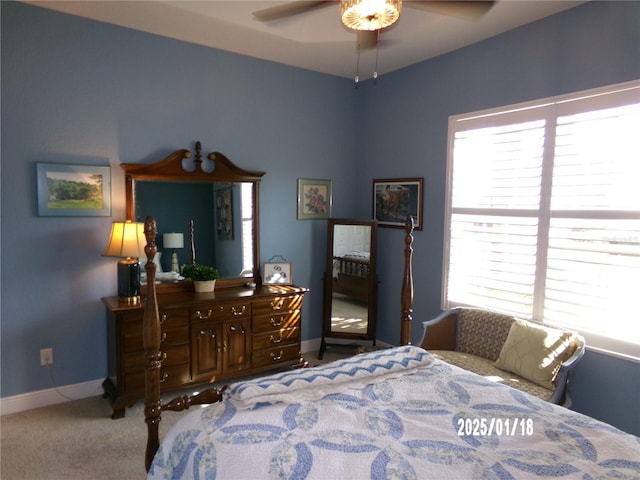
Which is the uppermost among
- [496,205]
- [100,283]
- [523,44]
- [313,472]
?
[523,44]

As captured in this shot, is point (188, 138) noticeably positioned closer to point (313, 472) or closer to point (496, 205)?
point (496, 205)

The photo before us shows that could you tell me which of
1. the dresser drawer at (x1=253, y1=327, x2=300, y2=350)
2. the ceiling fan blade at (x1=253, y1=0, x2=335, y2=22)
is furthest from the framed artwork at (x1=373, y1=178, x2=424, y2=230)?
the ceiling fan blade at (x1=253, y1=0, x2=335, y2=22)

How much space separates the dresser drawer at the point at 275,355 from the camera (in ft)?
11.4

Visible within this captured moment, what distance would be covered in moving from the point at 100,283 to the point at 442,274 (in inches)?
115

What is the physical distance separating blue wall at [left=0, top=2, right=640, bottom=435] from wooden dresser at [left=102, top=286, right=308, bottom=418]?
507 millimetres

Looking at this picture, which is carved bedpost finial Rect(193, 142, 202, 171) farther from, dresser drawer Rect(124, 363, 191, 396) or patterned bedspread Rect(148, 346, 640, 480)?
patterned bedspread Rect(148, 346, 640, 480)

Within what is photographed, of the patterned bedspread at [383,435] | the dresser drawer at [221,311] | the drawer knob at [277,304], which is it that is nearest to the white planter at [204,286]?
the dresser drawer at [221,311]

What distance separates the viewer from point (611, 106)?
2.58 metres

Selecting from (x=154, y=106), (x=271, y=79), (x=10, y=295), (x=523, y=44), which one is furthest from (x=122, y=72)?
(x=523, y=44)

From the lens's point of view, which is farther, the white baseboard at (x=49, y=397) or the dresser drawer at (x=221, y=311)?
the dresser drawer at (x=221, y=311)

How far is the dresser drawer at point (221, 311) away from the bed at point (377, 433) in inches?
50.7

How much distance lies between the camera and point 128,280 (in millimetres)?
3027

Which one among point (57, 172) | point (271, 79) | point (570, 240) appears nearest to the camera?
point (570, 240)

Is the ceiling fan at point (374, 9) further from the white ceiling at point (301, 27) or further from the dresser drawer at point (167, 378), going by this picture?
the dresser drawer at point (167, 378)
